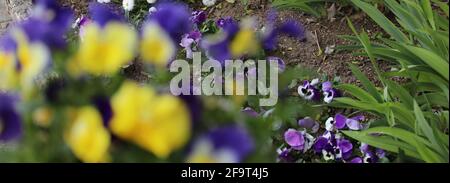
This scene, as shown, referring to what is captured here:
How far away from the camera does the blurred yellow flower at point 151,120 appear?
1188 mm

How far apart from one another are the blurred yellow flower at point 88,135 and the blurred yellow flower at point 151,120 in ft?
0.08

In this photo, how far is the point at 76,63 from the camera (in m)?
1.29

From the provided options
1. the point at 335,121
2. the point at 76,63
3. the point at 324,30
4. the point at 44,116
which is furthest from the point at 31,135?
the point at 324,30

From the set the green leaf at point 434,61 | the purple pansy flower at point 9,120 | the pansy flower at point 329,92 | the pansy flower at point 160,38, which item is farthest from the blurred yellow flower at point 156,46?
the pansy flower at point 329,92

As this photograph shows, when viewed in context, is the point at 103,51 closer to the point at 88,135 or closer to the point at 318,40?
the point at 88,135

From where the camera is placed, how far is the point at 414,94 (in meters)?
2.41

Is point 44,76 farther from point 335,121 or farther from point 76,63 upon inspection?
point 335,121

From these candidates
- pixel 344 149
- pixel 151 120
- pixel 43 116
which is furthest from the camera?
pixel 344 149

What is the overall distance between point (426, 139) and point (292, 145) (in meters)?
0.48

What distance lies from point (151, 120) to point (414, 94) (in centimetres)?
143

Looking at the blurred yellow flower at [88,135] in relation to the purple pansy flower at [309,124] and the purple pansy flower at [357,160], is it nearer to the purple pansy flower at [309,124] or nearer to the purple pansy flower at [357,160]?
the purple pansy flower at [357,160]

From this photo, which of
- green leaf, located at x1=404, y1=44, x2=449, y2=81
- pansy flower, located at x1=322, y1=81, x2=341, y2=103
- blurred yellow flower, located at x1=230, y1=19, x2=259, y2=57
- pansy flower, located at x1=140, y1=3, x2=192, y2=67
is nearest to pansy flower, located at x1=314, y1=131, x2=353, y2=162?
pansy flower, located at x1=322, y1=81, x2=341, y2=103

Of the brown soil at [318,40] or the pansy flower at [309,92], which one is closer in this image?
the pansy flower at [309,92]

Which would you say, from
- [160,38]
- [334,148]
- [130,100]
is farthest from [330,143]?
[130,100]
